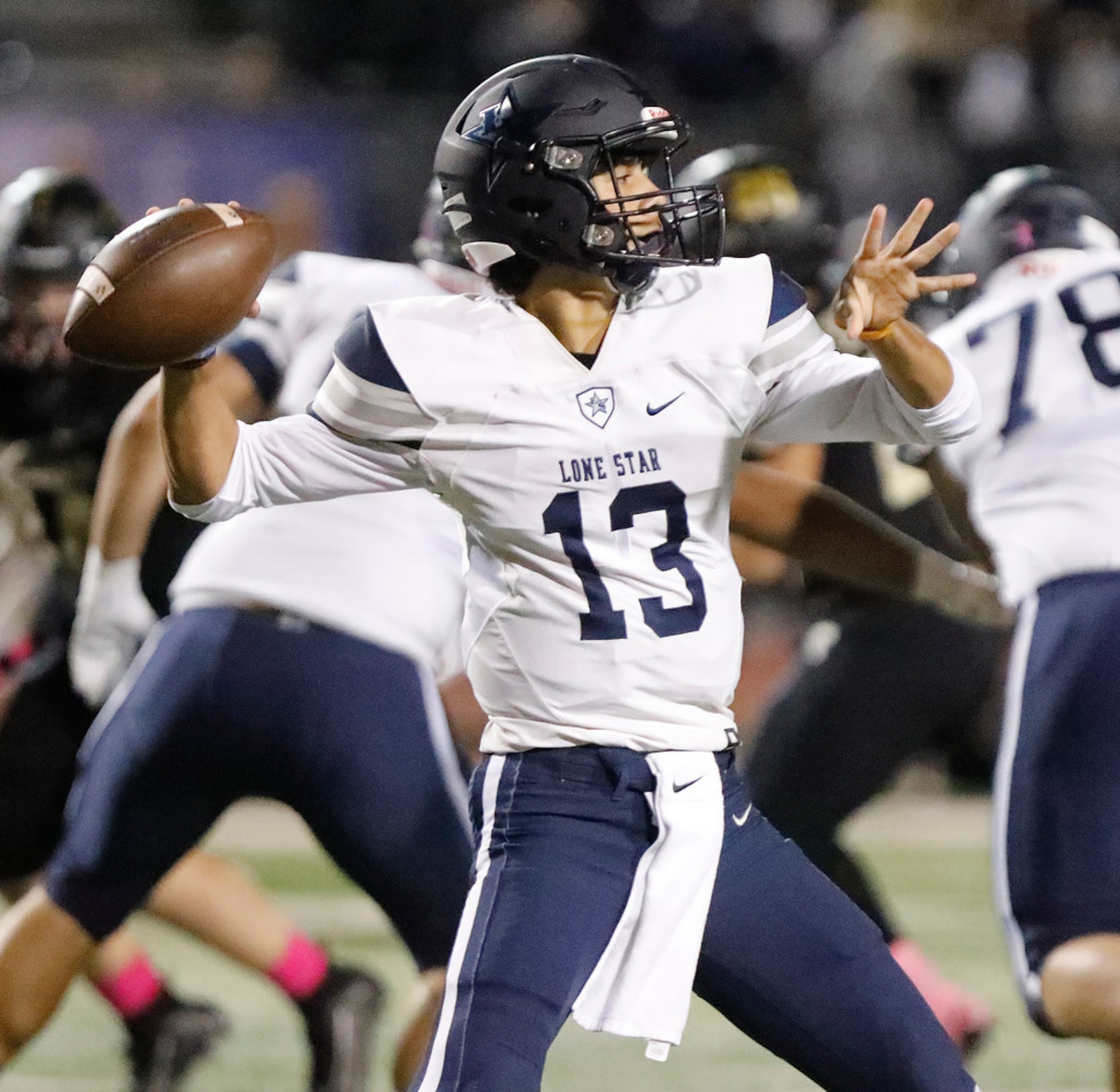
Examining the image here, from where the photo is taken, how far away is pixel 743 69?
964 cm

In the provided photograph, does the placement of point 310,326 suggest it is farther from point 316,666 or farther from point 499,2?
point 499,2

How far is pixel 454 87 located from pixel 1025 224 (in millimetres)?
6319

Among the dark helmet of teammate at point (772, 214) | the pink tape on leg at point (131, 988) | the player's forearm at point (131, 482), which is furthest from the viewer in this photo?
the dark helmet of teammate at point (772, 214)

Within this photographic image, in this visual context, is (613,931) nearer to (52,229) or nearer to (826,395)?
(826,395)

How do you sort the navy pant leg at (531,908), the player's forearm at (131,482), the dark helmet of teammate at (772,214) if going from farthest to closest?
1. the dark helmet of teammate at (772,214)
2. the player's forearm at (131,482)
3. the navy pant leg at (531,908)

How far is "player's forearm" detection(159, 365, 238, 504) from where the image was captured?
2.44 metres

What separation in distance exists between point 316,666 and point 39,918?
0.58m

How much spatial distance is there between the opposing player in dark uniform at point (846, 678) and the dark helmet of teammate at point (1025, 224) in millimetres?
617

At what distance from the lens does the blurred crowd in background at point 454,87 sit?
877 cm

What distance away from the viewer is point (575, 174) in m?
2.47

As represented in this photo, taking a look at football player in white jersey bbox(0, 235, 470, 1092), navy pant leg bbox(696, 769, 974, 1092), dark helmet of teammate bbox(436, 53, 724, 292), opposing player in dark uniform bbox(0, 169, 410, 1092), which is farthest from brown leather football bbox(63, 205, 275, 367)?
opposing player in dark uniform bbox(0, 169, 410, 1092)

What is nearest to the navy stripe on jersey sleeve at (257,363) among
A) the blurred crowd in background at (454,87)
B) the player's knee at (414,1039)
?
the player's knee at (414,1039)

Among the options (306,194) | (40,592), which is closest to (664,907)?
(40,592)

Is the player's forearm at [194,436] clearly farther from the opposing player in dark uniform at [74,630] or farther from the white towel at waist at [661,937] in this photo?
the opposing player in dark uniform at [74,630]
